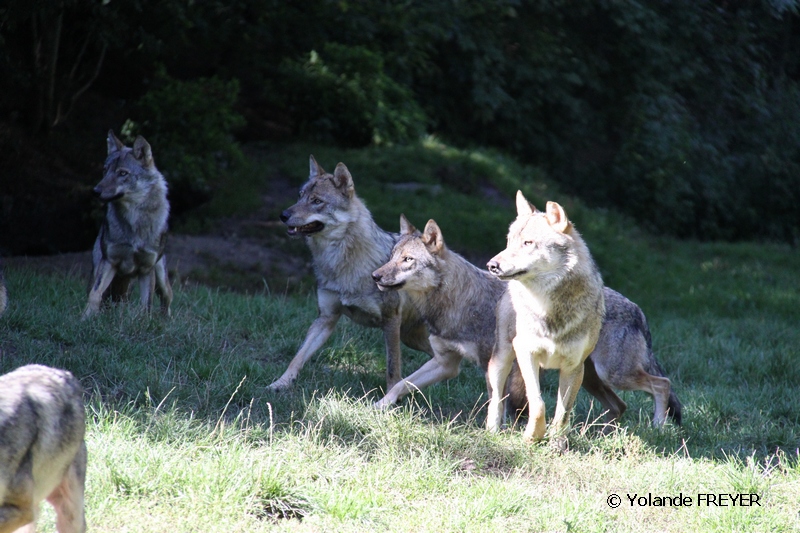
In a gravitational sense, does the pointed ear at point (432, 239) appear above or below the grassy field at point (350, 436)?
above

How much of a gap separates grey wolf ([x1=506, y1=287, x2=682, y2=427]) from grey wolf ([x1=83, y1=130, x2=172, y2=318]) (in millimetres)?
3705

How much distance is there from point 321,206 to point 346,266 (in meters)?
0.58

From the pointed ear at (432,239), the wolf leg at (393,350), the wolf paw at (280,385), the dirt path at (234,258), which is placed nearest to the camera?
the wolf paw at (280,385)

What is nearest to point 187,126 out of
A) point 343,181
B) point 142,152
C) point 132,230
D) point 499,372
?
point 142,152

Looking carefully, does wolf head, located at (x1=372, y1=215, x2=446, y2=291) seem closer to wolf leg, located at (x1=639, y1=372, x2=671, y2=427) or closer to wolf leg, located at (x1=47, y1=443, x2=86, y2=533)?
wolf leg, located at (x1=639, y1=372, x2=671, y2=427)

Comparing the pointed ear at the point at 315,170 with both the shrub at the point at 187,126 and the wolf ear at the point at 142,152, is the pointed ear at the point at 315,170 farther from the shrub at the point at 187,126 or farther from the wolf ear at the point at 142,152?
the shrub at the point at 187,126

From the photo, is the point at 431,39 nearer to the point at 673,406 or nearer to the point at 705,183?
the point at 705,183

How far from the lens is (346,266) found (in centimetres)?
721

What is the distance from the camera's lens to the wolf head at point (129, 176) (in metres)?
7.95

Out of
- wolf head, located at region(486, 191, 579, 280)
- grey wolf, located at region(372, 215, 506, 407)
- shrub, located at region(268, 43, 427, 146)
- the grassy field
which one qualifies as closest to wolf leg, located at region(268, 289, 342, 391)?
the grassy field

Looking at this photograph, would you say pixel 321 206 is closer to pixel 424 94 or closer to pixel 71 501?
pixel 71 501

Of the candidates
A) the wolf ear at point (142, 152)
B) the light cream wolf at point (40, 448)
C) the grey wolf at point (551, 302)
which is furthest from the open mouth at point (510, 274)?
the wolf ear at point (142, 152)

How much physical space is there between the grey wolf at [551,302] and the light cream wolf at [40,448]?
2888mm

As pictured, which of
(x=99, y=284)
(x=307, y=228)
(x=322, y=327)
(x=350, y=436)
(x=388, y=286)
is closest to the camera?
(x=350, y=436)
